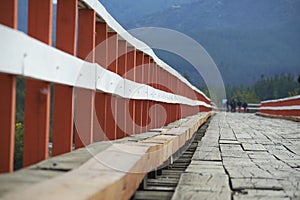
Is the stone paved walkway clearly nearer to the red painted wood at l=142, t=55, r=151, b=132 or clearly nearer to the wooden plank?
the wooden plank

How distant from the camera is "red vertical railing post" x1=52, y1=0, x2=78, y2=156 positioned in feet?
9.63

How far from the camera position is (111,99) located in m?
4.42

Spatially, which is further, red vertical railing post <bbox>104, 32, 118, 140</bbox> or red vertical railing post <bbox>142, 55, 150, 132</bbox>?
red vertical railing post <bbox>142, 55, 150, 132</bbox>

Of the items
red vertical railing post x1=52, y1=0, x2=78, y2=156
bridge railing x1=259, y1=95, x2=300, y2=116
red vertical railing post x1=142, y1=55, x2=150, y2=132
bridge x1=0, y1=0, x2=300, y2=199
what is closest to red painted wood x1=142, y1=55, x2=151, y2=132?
red vertical railing post x1=142, y1=55, x2=150, y2=132

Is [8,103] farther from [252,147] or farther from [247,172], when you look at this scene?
[252,147]

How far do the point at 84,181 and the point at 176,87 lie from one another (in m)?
8.74

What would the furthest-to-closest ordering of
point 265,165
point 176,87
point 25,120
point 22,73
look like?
point 176,87 → point 265,165 → point 25,120 → point 22,73

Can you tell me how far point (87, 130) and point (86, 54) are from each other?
1.63 feet

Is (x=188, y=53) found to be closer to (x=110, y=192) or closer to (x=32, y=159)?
(x=32, y=159)

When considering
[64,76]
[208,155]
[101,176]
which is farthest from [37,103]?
[208,155]

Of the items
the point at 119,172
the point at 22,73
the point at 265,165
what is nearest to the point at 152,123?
the point at 265,165

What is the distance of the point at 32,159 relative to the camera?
2.59 meters

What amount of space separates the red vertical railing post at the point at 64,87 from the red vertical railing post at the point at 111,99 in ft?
4.31

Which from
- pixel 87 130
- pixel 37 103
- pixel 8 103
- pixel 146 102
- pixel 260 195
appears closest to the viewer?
pixel 8 103
